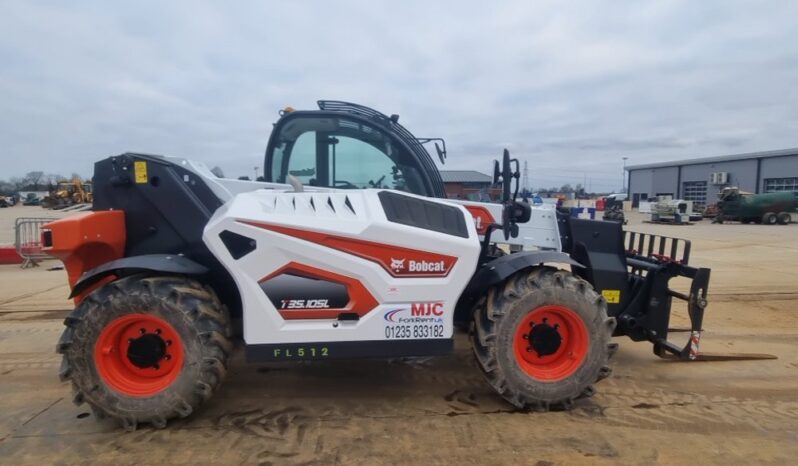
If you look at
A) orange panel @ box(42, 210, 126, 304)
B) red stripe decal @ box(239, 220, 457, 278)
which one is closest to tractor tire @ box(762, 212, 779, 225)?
red stripe decal @ box(239, 220, 457, 278)

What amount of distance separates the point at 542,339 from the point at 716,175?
166ft

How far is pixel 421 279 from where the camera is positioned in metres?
3.35

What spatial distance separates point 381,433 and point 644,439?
1678 mm

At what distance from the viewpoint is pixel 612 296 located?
424cm

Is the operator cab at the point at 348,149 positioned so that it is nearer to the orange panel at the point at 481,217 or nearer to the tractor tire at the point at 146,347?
the orange panel at the point at 481,217

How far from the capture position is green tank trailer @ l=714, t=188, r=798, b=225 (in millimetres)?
26961

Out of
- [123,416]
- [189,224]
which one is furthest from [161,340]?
[189,224]

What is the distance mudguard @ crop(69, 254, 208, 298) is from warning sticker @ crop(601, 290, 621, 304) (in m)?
3.23

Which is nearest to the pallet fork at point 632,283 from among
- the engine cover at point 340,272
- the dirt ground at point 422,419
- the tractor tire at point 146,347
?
the dirt ground at point 422,419

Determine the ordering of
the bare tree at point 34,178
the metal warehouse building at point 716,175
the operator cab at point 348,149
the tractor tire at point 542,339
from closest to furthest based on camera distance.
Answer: the tractor tire at point 542,339
the operator cab at point 348,149
the metal warehouse building at point 716,175
the bare tree at point 34,178

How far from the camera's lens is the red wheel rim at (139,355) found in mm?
3236

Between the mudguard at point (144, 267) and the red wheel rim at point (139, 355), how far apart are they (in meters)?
0.32

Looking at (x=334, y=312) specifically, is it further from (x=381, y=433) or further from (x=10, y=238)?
(x=10, y=238)

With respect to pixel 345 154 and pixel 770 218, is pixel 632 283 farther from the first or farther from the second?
pixel 770 218
